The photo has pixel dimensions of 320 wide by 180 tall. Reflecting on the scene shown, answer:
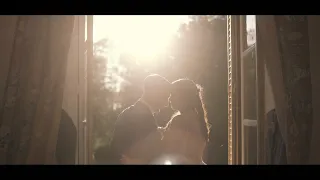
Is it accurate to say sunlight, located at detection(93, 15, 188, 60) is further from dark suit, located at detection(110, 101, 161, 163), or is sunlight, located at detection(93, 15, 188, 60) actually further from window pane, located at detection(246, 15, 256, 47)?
window pane, located at detection(246, 15, 256, 47)

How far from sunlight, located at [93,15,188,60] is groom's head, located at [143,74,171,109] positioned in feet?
0.64

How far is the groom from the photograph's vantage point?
8.89ft

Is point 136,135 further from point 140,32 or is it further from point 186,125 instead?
point 140,32

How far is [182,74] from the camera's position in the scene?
271 cm

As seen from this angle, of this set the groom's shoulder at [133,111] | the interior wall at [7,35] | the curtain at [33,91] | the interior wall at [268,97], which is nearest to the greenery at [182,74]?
the groom's shoulder at [133,111]

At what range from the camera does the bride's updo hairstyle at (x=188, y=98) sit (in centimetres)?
271

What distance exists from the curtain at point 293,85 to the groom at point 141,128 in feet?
4.87

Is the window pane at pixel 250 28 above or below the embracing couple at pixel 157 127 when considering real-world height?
above

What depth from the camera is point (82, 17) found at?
224 centimetres

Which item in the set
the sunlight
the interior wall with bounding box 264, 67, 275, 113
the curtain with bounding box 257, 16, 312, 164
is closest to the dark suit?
the sunlight

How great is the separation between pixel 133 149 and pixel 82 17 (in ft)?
3.83

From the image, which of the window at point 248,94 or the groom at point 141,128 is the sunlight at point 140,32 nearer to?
the groom at point 141,128

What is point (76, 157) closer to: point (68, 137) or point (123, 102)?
point (68, 137)
